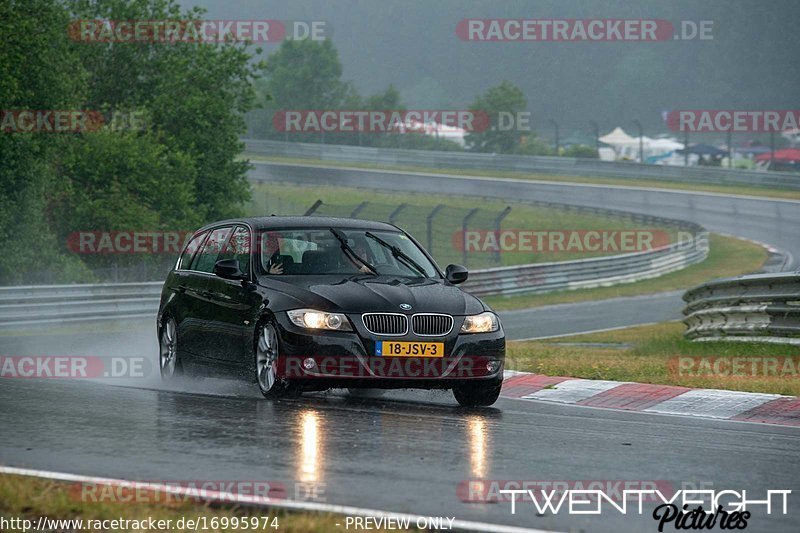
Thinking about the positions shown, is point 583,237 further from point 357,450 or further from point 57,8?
point 357,450

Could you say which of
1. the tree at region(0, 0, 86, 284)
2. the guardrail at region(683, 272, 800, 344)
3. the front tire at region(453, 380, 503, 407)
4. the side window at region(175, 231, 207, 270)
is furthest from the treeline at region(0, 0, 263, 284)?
the front tire at region(453, 380, 503, 407)

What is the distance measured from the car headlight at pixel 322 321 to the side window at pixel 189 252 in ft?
9.23

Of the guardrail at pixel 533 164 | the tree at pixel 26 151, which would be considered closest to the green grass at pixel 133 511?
the tree at pixel 26 151

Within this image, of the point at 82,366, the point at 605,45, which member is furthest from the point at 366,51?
the point at 82,366

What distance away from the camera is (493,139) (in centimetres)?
9225

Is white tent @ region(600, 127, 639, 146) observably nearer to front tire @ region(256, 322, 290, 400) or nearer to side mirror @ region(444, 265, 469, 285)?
side mirror @ region(444, 265, 469, 285)

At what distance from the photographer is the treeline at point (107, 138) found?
31594 millimetres

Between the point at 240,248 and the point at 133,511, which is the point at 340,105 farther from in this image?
the point at 133,511

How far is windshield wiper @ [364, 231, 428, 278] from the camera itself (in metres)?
11.5

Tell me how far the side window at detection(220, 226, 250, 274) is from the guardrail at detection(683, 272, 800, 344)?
6.39 metres

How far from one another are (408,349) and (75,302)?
51.2ft

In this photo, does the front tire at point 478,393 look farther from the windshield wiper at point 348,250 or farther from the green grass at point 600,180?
the green grass at point 600,180

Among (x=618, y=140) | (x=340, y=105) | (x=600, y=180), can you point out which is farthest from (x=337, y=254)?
(x=340, y=105)

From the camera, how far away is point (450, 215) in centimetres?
4947
